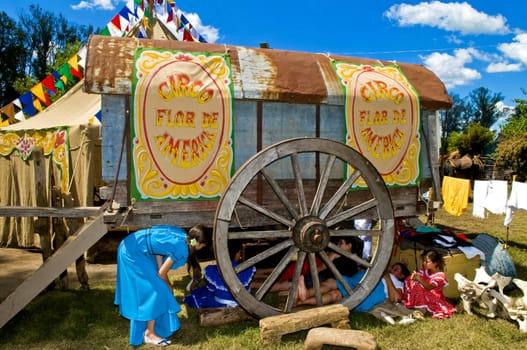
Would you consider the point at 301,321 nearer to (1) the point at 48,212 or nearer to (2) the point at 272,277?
(2) the point at 272,277

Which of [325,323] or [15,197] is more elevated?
[15,197]

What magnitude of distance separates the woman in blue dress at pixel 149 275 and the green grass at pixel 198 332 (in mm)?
221

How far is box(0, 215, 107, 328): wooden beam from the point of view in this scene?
3.47m

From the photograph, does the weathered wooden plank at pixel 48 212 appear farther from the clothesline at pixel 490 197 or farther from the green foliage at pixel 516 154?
the green foliage at pixel 516 154

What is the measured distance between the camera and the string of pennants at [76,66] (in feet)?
27.0

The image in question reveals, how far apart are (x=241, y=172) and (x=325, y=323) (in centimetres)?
160

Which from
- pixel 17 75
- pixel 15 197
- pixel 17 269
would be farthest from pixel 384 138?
pixel 17 75

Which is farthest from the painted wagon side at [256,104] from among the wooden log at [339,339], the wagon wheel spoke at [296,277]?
the wooden log at [339,339]

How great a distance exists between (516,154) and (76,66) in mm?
18574

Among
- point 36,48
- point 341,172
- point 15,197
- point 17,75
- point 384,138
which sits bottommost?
point 15,197

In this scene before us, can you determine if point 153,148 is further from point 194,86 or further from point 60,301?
point 60,301

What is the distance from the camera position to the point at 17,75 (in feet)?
95.0

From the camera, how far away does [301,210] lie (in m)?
3.63

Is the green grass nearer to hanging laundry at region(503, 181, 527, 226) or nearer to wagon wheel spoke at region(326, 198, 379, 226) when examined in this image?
wagon wheel spoke at region(326, 198, 379, 226)
